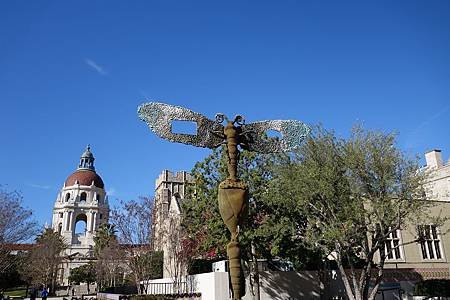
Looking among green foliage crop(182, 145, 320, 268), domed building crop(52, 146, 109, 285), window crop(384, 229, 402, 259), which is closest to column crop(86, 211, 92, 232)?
domed building crop(52, 146, 109, 285)

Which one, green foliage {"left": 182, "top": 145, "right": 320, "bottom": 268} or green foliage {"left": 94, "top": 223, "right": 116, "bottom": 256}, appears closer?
green foliage {"left": 182, "top": 145, "right": 320, "bottom": 268}

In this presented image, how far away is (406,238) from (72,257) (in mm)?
63377

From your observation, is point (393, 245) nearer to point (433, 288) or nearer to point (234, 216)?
point (433, 288)

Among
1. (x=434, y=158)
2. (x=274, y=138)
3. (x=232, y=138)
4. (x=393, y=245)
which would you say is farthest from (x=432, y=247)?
(x=232, y=138)

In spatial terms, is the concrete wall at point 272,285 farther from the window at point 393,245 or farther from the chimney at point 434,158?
the chimney at point 434,158

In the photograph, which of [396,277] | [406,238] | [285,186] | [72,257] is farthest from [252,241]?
[72,257]

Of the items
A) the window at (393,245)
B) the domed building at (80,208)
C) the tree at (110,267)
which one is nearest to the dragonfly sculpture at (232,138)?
the window at (393,245)

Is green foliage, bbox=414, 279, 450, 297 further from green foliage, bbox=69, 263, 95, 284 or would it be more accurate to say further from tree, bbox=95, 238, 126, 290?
green foliage, bbox=69, 263, 95, 284

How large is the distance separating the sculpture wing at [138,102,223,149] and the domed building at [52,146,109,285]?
81478mm

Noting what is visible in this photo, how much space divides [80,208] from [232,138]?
3489 inches

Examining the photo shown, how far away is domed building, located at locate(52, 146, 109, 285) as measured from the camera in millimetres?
84062

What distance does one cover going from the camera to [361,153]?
17.4 metres

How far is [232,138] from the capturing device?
19.6ft

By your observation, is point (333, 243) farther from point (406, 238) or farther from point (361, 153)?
point (406, 238)
